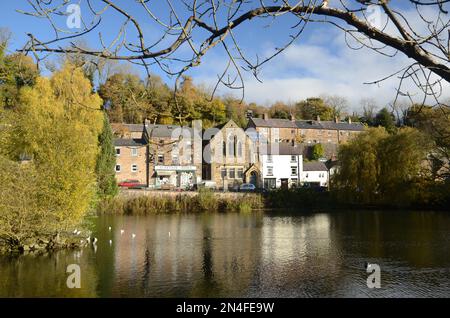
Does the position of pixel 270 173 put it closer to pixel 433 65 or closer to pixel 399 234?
pixel 399 234

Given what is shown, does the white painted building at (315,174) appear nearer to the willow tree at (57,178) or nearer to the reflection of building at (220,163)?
the reflection of building at (220,163)

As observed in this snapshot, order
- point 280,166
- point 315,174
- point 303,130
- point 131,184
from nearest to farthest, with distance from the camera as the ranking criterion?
point 131,184 → point 280,166 → point 315,174 → point 303,130

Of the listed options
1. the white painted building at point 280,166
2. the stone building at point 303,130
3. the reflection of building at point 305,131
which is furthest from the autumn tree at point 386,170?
the stone building at point 303,130

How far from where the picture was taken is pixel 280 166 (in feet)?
173

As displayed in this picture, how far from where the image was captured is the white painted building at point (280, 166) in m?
52.4

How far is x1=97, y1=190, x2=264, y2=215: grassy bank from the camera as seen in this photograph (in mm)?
39594

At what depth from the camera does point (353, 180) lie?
41906mm

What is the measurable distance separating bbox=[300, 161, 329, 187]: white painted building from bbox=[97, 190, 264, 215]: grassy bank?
1142cm

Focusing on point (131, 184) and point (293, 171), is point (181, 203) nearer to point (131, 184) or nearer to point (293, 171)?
point (131, 184)

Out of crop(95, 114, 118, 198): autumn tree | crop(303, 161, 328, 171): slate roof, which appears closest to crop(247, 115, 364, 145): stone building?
crop(303, 161, 328, 171): slate roof

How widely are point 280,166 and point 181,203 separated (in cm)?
1552

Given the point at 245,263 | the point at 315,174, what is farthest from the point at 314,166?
the point at 245,263
